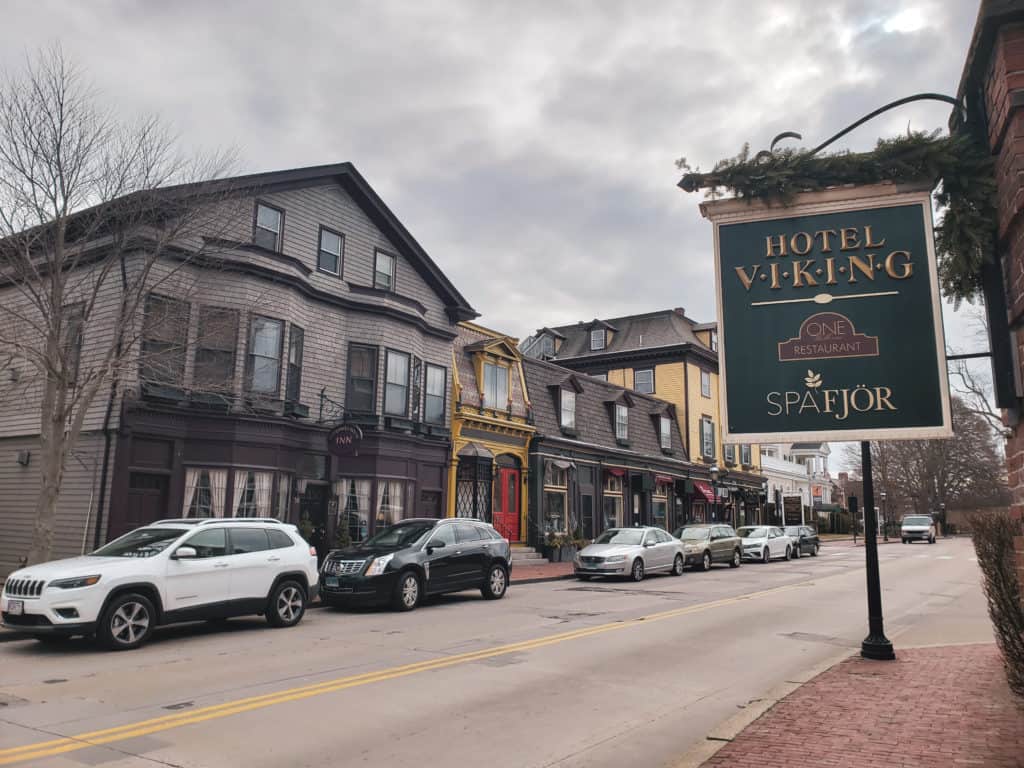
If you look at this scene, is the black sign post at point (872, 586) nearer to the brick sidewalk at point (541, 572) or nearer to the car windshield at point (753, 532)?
the brick sidewalk at point (541, 572)

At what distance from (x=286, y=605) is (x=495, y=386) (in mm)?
16134

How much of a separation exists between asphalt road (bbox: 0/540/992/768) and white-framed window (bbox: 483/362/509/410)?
12.6 metres

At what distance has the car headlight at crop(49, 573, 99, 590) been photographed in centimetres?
1012

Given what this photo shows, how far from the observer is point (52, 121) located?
550 inches

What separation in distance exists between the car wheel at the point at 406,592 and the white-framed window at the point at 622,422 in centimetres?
2122

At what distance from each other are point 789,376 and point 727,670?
15.1ft

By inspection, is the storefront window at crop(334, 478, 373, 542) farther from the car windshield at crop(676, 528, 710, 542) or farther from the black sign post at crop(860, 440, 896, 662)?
the black sign post at crop(860, 440, 896, 662)

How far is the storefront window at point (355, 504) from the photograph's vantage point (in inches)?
850

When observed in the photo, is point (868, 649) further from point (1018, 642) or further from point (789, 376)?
point (1018, 642)

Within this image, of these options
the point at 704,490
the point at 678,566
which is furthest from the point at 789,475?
the point at 678,566

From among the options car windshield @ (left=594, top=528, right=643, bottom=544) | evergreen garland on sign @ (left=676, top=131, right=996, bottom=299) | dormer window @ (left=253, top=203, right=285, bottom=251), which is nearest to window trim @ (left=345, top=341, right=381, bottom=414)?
dormer window @ (left=253, top=203, right=285, bottom=251)

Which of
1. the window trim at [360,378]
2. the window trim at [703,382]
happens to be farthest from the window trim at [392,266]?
the window trim at [703,382]

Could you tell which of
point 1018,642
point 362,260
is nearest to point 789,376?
point 1018,642

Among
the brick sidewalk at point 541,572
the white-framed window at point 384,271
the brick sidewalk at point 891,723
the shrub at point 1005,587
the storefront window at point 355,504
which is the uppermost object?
the white-framed window at point 384,271
